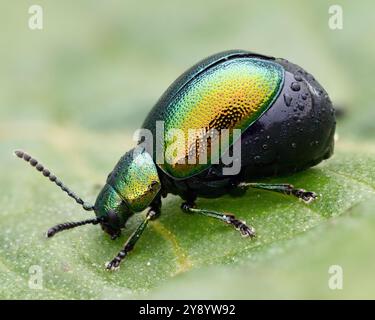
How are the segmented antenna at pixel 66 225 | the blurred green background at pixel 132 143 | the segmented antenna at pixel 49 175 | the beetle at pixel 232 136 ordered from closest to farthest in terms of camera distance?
the blurred green background at pixel 132 143 < the beetle at pixel 232 136 < the segmented antenna at pixel 66 225 < the segmented antenna at pixel 49 175

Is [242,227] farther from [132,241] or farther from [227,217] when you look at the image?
[132,241]

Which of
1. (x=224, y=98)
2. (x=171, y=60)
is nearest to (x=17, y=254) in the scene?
(x=224, y=98)

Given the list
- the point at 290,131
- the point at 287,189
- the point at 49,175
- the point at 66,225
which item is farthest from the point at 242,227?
the point at 49,175
